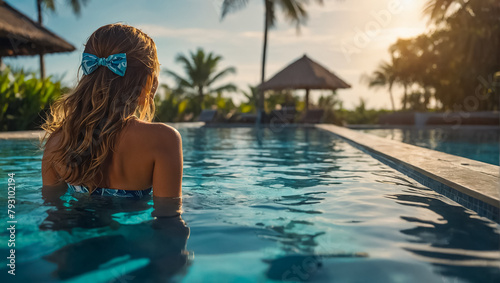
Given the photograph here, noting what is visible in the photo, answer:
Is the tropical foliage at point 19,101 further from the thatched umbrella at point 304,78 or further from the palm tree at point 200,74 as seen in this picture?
the palm tree at point 200,74

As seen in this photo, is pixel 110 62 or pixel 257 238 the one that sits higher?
pixel 110 62

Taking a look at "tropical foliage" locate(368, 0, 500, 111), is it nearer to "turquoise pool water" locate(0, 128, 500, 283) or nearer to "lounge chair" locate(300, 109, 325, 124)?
"lounge chair" locate(300, 109, 325, 124)

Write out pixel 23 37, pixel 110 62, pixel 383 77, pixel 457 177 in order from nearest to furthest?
pixel 110 62
pixel 457 177
pixel 23 37
pixel 383 77

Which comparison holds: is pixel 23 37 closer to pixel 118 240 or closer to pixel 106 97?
pixel 106 97

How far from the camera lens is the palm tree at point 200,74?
27.2m

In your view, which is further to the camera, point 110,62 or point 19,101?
point 19,101

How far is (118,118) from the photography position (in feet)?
7.07

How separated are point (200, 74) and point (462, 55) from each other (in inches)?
603

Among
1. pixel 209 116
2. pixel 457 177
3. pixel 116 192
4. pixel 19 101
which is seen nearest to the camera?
pixel 116 192

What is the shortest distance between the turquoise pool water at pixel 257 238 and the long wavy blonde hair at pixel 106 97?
42 centimetres

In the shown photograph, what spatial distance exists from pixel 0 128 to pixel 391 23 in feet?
30.7

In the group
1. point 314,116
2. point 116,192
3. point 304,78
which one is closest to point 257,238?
point 116,192

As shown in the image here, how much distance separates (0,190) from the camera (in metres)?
3.57

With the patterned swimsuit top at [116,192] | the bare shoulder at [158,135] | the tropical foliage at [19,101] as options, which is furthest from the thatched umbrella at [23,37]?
the bare shoulder at [158,135]
